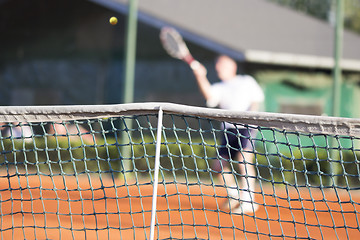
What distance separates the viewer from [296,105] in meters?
11.0

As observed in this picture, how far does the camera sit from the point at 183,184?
3.81 m

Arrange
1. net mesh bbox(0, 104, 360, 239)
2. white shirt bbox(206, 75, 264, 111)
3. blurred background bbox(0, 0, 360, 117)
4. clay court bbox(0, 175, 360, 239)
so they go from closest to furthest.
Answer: net mesh bbox(0, 104, 360, 239) → clay court bbox(0, 175, 360, 239) → white shirt bbox(206, 75, 264, 111) → blurred background bbox(0, 0, 360, 117)

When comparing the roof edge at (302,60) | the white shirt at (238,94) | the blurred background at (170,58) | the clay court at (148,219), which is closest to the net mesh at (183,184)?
the clay court at (148,219)

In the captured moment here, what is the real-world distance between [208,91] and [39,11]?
7.26 metres

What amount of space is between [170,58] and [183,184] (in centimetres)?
728

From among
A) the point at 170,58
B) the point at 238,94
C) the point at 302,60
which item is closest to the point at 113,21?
the point at 170,58

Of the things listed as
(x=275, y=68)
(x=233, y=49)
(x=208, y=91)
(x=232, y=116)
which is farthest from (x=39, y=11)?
(x=232, y=116)

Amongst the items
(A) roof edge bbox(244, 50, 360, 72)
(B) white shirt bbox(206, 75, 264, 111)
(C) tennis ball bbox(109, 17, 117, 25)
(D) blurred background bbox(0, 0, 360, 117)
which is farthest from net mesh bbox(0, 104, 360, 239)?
(C) tennis ball bbox(109, 17, 117, 25)

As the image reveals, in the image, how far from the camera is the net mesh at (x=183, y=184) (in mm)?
3336

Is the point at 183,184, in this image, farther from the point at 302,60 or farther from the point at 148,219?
the point at 302,60

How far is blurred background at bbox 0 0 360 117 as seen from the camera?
10.9 meters

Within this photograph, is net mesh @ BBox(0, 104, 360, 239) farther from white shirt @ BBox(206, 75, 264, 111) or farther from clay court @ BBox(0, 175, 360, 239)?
white shirt @ BBox(206, 75, 264, 111)

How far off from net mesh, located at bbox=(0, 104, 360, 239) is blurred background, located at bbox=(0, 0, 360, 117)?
104cm

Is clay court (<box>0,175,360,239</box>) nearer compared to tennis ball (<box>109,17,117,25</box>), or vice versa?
clay court (<box>0,175,360,239</box>)
